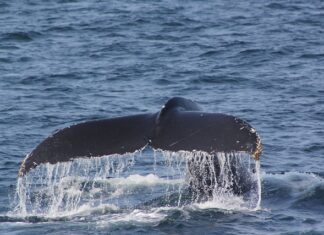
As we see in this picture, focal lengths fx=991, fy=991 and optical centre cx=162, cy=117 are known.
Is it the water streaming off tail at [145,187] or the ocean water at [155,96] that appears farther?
the ocean water at [155,96]

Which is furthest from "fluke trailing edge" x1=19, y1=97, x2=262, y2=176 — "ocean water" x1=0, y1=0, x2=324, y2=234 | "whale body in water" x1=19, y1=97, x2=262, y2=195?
"ocean water" x1=0, y1=0, x2=324, y2=234

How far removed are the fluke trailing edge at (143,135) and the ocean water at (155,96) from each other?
24cm

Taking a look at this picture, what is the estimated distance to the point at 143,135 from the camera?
10727 mm

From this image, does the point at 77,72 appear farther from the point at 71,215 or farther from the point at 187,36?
the point at 71,215

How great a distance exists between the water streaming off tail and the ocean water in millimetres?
36

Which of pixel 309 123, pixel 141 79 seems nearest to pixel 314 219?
pixel 309 123

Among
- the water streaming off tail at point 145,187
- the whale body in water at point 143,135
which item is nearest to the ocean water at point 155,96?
the water streaming off tail at point 145,187

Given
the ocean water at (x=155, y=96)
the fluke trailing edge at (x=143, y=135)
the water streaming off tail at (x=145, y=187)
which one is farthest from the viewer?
the ocean water at (x=155, y=96)

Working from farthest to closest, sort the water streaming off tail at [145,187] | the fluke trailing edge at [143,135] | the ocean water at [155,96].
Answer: the ocean water at [155,96] → the water streaming off tail at [145,187] → the fluke trailing edge at [143,135]

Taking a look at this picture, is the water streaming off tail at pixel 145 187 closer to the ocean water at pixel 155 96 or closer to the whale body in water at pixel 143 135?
the ocean water at pixel 155 96

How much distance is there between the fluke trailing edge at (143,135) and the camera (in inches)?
404

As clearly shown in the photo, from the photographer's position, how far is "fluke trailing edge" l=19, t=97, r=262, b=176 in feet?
33.6

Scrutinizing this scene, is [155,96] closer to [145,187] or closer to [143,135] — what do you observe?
[145,187]

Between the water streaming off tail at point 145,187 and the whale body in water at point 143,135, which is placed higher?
the whale body in water at point 143,135
